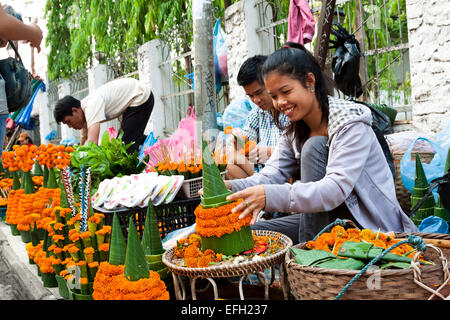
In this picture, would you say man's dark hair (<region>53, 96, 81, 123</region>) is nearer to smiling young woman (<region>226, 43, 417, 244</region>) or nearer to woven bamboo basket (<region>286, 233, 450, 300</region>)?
smiling young woman (<region>226, 43, 417, 244</region>)

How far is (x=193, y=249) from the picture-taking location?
1589mm

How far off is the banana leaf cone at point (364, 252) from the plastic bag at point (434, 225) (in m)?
1.17

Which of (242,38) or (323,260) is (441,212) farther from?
(242,38)

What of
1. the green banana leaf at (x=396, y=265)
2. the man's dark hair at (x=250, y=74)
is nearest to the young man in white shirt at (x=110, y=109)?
the man's dark hair at (x=250, y=74)

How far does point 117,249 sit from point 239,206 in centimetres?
47

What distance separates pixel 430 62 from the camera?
12.1 ft

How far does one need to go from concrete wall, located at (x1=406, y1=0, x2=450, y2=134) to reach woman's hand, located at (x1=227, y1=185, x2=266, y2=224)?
2657 mm

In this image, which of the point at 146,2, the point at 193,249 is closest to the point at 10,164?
the point at 193,249

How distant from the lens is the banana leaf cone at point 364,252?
1268mm

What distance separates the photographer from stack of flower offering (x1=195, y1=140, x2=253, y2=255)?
1.54 meters

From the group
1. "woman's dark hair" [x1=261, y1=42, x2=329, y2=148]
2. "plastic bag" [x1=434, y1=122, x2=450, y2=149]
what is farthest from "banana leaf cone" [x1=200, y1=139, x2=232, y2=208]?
"plastic bag" [x1=434, y1=122, x2=450, y2=149]

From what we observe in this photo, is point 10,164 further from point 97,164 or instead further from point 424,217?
point 424,217

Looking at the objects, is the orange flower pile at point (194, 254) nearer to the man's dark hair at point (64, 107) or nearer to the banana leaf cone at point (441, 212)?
the banana leaf cone at point (441, 212)

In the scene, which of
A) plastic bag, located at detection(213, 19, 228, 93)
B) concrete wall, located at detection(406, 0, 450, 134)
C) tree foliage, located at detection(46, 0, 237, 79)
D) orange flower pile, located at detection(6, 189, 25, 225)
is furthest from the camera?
tree foliage, located at detection(46, 0, 237, 79)
